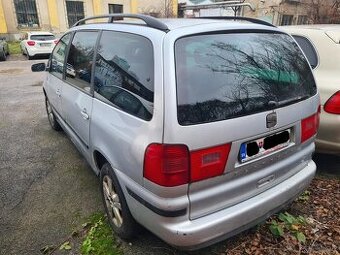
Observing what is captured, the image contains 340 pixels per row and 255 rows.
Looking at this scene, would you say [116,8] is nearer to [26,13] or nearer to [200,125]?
[26,13]

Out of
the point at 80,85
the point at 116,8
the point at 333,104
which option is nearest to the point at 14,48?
the point at 116,8

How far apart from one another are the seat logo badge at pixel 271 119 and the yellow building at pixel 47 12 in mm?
25653

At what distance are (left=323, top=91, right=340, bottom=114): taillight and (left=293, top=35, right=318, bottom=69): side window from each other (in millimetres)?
544

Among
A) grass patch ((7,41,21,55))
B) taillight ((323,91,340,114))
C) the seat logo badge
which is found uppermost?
the seat logo badge

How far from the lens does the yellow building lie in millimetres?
23656

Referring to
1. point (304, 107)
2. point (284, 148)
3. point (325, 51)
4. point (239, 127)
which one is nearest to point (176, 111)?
point (239, 127)

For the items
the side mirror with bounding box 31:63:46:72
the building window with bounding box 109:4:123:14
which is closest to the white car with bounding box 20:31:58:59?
the side mirror with bounding box 31:63:46:72

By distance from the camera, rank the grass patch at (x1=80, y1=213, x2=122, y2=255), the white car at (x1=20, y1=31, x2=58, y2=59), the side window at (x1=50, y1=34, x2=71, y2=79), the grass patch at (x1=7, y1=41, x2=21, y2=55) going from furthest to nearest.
Answer: the grass patch at (x1=7, y1=41, x2=21, y2=55) → the white car at (x1=20, y1=31, x2=58, y2=59) → the side window at (x1=50, y1=34, x2=71, y2=79) → the grass patch at (x1=80, y1=213, x2=122, y2=255)

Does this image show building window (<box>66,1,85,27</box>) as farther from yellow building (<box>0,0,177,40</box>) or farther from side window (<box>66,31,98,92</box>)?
side window (<box>66,31,98,92</box>)

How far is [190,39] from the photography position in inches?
80.8

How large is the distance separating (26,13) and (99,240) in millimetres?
25946

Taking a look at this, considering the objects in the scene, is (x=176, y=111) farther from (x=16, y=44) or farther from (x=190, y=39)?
(x=16, y=44)

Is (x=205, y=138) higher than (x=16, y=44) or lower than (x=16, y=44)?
higher

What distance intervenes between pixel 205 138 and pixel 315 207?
1.86 metres
